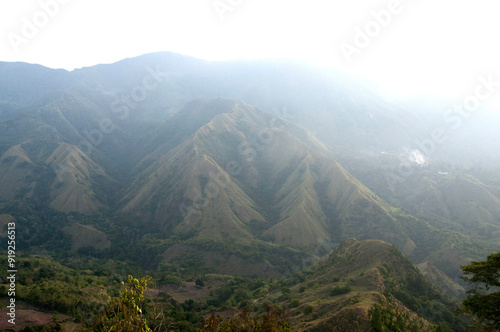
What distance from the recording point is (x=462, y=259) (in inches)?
3551

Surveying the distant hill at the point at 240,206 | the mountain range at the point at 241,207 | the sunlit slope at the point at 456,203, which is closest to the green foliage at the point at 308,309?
the mountain range at the point at 241,207

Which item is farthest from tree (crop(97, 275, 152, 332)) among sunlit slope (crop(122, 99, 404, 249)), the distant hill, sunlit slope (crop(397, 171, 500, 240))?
sunlit slope (crop(397, 171, 500, 240))

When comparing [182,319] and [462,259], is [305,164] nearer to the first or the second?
[462,259]

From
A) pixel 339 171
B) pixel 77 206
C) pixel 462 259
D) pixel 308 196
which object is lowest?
pixel 77 206

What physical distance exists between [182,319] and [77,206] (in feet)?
374

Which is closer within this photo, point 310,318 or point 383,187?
point 310,318

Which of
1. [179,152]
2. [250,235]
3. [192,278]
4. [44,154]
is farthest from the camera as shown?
[44,154]

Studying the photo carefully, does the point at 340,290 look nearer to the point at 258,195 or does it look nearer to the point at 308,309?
the point at 308,309

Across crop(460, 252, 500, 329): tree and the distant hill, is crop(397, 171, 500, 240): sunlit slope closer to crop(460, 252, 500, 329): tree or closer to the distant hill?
the distant hill

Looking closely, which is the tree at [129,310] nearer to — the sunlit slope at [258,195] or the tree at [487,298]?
the tree at [487,298]

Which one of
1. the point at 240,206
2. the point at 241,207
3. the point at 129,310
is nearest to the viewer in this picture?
the point at 129,310

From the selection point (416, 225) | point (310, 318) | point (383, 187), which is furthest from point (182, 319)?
point (383, 187)

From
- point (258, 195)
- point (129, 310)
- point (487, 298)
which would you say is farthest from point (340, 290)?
point (258, 195)

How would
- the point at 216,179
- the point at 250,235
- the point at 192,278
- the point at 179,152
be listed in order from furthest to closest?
the point at 179,152, the point at 216,179, the point at 250,235, the point at 192,278
